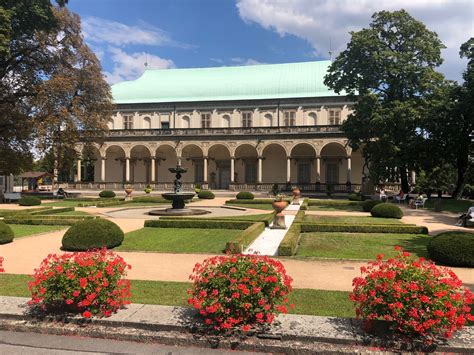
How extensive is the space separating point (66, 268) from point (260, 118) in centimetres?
Answer: 4855

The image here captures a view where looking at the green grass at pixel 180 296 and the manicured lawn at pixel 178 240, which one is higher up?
the green grass at pixel 180 296

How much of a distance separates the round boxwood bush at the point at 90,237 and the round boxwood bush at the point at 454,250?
31.8 feet

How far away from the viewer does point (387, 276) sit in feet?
16.1

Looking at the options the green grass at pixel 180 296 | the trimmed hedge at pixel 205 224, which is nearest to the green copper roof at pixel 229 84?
the trimmed hedge at pixel 205 224

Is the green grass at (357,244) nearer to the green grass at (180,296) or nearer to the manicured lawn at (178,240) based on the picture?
the manicured lawn at (178,240)

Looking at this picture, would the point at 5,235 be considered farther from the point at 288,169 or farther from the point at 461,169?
the point at 288,169

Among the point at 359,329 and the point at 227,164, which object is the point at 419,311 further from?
the point at 227,164

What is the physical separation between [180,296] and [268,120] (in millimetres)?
47072

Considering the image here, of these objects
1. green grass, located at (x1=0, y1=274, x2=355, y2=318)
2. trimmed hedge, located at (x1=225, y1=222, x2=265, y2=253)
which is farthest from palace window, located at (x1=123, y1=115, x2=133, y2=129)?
green grass, located at (x1=0, y1=274, x2=355, y2=318)

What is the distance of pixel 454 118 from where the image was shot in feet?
97.3

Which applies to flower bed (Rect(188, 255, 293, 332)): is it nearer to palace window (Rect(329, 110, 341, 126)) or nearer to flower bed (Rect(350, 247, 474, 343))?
flower bed (Rect(350, 247, 474, 343))

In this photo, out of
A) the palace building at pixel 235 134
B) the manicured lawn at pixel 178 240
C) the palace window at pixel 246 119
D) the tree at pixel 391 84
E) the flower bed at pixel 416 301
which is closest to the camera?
the flower bed at pixel 416 301

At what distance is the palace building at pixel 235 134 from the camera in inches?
1929

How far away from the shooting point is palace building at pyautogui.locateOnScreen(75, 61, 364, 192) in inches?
1929
